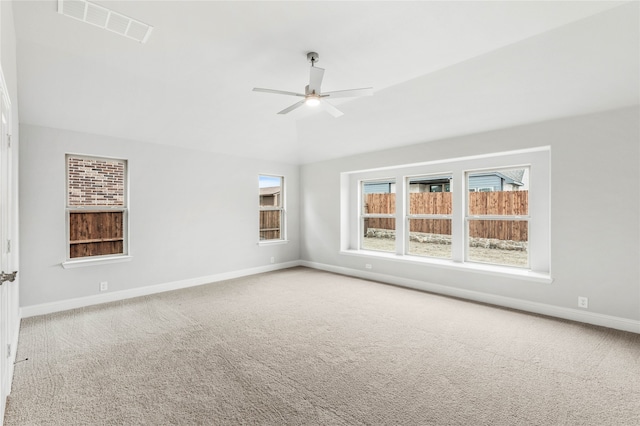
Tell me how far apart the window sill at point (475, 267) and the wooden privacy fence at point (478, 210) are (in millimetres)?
483

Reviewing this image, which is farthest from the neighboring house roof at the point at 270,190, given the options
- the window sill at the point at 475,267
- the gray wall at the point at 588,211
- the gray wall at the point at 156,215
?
the gray wall at the point at 588,211

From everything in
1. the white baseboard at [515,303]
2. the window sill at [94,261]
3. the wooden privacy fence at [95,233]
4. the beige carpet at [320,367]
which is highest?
the wooden privacy fence at [95,233]

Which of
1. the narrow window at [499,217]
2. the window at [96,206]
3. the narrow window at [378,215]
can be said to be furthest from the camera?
the narrow window at [378,215]

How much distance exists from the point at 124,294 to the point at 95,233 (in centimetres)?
101

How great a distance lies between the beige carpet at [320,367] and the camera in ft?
6.57

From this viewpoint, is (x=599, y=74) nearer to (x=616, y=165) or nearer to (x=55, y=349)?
(x=616, y=165)

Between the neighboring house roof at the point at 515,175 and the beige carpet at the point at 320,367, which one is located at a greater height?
the neighboring house roof at the point at 515,175

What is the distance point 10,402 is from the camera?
210 cm

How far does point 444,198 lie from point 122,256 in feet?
17.1

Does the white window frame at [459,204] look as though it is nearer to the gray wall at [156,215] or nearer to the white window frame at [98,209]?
the gray wall at [156,215]

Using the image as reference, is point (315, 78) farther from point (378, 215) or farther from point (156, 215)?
point (378, 215)

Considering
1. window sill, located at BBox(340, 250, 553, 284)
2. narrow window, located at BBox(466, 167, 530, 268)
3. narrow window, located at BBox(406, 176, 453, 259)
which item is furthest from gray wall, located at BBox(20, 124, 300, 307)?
narrow window, located at BBox(466, 167, 530, 268)

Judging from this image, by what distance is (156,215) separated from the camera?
4789mm

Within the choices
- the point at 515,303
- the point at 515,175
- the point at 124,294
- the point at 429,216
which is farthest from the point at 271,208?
the point at 515,303
